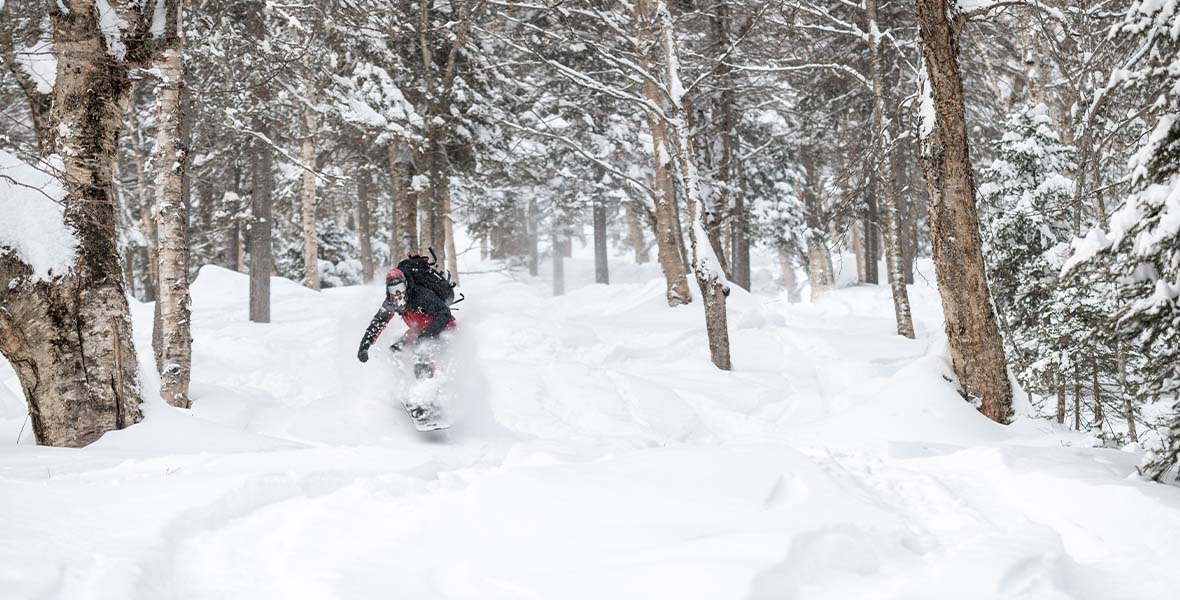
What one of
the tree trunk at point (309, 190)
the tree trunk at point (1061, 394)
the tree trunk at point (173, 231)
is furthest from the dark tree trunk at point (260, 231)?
the tree trunk at point (1061, 394)

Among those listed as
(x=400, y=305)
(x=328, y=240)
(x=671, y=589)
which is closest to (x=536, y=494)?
(x=671, y=589)

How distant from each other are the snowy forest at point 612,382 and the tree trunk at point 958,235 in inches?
1.2

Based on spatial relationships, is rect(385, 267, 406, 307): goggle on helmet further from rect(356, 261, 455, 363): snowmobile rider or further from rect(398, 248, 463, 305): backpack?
rect(398, 248, 463, 305): backpack

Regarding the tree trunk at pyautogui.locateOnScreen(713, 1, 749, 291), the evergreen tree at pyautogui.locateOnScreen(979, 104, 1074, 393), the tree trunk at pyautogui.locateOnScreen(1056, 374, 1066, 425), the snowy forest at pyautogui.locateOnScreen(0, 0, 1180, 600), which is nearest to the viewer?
the snowy forest at pyautogui.locateOnScreen(0, 0, 1180, 600)

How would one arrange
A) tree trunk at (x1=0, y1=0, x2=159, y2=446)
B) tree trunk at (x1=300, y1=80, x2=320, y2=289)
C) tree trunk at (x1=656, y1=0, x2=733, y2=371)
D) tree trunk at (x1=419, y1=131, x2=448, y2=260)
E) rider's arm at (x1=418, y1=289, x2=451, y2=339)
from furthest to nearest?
tree trunk at (x1=300, y1=80, x2=320, y2=289)
tree trunk at (x1=419, y1=131, x2=448, y2=260)
tree trunk at (x1=656, y1=0, x2=733, y2=371)
rider's arm at (x1=418, y1=289, x2=451, y2=339)
tree trunk at (x1=0, y1=0, x2=159, y2=446)

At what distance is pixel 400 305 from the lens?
27.5ft

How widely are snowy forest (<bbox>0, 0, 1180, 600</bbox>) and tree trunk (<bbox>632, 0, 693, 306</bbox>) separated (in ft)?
0.26

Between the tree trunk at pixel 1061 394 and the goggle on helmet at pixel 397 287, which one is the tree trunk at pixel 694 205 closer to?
the goggle on helmet at pixel 397 287

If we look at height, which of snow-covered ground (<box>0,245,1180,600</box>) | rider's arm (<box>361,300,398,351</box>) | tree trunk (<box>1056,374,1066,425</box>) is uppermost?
rider's arm (<box>361,300,398,351</box>)

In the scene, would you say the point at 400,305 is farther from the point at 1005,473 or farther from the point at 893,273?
the point at 893,273

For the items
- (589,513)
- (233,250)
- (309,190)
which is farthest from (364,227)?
(589,513)

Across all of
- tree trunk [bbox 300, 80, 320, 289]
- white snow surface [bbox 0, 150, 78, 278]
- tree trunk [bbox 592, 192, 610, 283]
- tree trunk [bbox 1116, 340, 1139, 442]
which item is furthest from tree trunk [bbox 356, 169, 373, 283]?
tree trunk [bbox 1116, 340, 1139, 442]

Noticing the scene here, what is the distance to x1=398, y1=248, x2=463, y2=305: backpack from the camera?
8523 mm

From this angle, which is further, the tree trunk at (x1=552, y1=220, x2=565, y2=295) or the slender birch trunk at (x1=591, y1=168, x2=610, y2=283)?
the tree trunk at (x1=552, y1=220, x2=565, y2=295)
